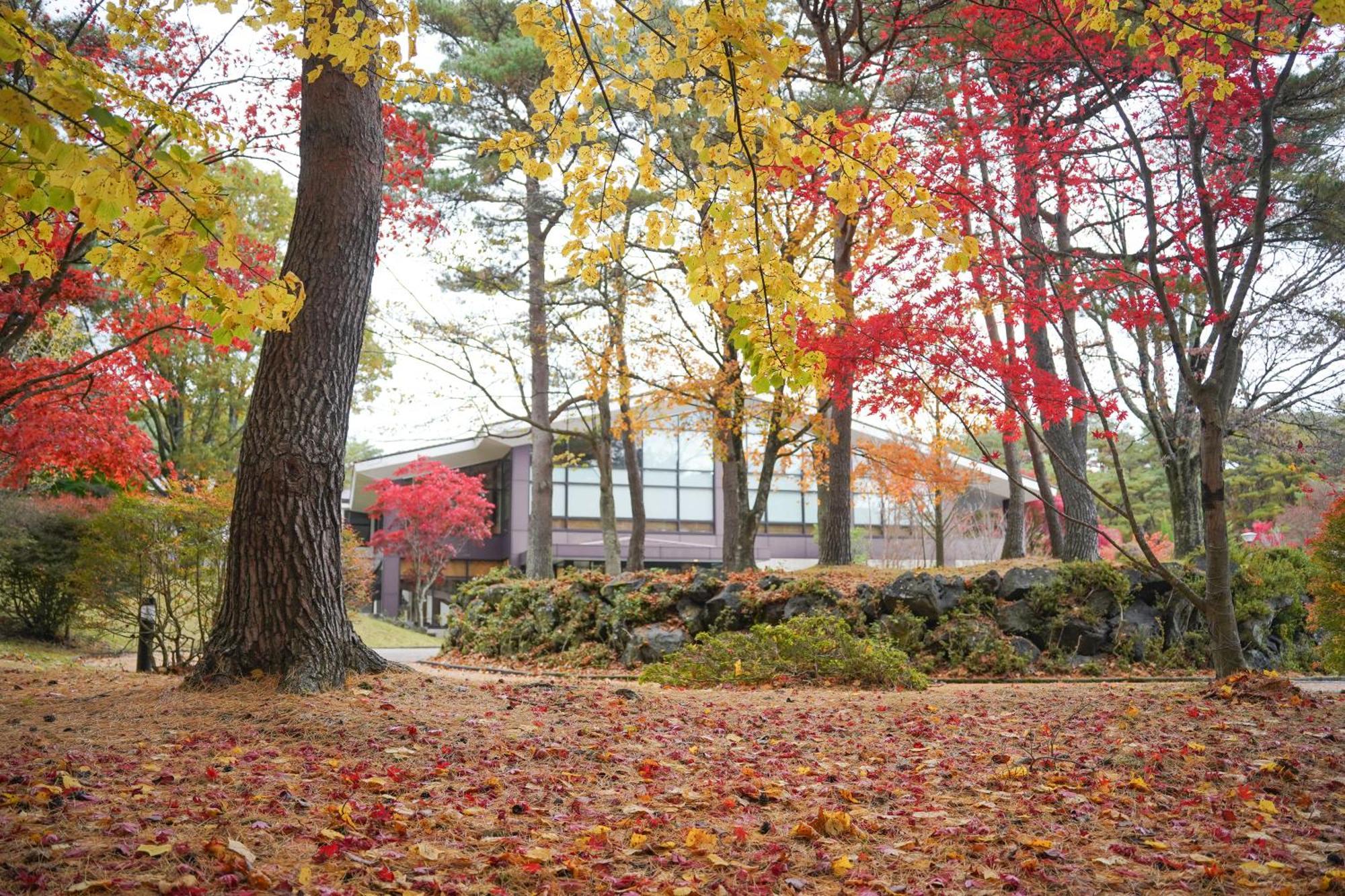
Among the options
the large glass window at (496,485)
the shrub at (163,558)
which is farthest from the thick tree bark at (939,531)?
the shrub at (163,558)

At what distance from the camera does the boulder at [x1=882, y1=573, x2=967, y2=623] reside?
31.8 ft

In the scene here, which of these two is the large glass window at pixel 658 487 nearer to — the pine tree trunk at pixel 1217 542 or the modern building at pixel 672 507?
the modern building at pixel 672 507

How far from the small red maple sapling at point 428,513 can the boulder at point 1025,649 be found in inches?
675

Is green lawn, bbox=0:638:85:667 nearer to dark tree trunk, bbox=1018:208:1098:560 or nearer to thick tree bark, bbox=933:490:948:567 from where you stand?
dark tree trunk, bbox=1018:208:1098:560

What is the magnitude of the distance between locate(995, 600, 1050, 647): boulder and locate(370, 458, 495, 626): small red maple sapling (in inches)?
666

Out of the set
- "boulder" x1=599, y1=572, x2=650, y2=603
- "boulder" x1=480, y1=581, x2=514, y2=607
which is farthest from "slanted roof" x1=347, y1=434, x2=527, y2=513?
"boulder" x1=599, y1=572, x2=650, y2=603

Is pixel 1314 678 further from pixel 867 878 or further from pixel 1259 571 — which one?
pixel 867 878

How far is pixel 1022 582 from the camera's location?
9789 millimetres

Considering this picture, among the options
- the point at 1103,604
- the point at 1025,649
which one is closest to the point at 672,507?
the point at 1103,604

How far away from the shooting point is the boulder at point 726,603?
34.0 ft

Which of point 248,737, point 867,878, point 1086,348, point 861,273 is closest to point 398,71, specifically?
point 248,737

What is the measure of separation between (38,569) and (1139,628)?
43.8ft

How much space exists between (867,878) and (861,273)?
34.7 feet

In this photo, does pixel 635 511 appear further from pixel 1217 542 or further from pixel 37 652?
pixel 1217 542
